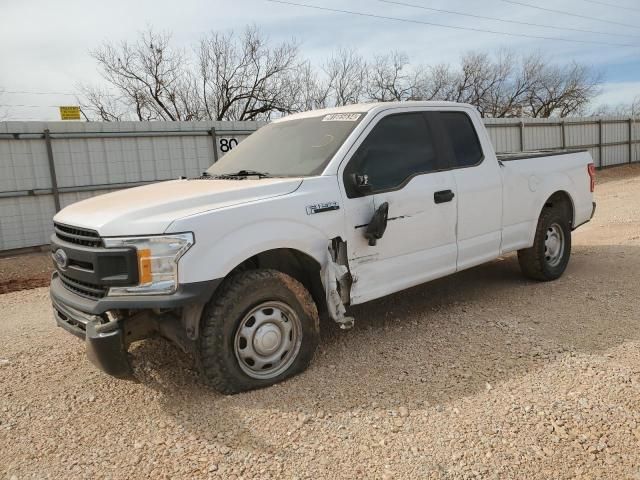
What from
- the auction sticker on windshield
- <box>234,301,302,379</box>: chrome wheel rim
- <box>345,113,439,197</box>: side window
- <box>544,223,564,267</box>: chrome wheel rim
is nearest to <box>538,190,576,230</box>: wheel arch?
<box>544,223,564,267</box>: chrome wheel rim

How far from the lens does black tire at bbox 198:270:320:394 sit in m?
3.23

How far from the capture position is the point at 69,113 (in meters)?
12.6

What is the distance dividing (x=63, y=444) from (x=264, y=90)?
28.5 metres

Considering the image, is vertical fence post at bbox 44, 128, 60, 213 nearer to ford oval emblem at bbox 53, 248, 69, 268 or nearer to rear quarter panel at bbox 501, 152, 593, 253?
ford oval emblem at bbox 53, 248, 69, 268

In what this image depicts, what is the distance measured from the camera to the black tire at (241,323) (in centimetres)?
323

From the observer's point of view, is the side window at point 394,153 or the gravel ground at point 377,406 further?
the side window at point 394,153

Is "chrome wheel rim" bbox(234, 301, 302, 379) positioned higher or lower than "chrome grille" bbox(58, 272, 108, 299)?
lower

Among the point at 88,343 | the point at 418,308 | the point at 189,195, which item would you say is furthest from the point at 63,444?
the point at 418,308

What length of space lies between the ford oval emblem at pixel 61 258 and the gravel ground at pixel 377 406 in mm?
900

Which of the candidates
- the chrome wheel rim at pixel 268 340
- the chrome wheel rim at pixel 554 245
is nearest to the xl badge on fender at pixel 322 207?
the chrome wheel rim at pixel 268 340

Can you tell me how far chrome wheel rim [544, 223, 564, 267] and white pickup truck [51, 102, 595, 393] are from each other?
857 mm

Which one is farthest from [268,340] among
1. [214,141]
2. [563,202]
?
[214,141]

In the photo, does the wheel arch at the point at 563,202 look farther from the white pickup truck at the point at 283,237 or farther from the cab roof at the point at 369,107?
the cab roof at the point at 369,107

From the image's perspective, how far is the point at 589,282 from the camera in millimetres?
5703
